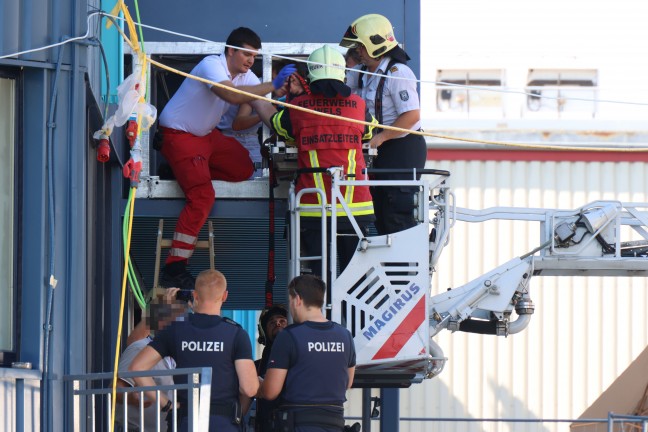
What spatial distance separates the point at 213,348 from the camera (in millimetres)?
7617

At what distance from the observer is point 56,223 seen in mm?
7340

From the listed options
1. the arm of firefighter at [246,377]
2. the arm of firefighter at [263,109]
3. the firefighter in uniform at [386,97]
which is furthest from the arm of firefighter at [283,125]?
the arm of firefighter at [246,377]

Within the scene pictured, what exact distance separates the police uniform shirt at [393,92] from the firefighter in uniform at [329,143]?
77 centimetres

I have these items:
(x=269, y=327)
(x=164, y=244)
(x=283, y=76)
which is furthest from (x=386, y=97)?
(x=164, y=244)

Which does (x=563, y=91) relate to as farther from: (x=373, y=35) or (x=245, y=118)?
(x=373, y=35)

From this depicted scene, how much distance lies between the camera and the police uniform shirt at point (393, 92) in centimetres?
1043

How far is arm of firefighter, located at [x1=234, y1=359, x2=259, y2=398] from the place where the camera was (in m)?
7.63

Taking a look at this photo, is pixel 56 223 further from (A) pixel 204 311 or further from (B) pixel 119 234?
(B) pixel 119 234

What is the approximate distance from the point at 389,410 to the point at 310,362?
5.27 meters

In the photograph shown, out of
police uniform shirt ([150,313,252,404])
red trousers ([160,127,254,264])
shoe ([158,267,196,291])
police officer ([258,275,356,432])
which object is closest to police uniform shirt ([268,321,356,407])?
police officer ([258,275,356,432])

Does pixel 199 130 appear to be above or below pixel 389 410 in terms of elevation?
above

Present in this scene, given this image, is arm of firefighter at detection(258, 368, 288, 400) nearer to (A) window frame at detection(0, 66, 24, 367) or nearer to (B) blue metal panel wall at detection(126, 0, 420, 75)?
(A) window frame at detection(0, 66, 24, 367)

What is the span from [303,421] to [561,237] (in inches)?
143

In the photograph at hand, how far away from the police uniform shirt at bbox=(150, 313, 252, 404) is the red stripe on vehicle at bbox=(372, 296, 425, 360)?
196cm
